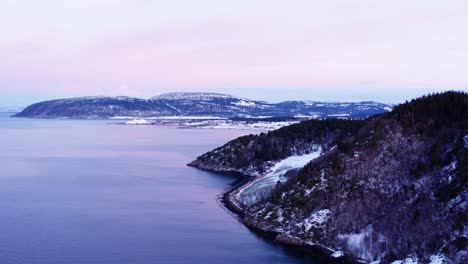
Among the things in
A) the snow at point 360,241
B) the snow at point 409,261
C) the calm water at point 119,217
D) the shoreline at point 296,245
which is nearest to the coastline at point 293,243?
the shoreline at point 296,245

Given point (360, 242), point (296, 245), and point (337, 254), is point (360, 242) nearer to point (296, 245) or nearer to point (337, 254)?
point (337, 254)

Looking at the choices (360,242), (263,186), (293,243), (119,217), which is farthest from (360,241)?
(119,217)

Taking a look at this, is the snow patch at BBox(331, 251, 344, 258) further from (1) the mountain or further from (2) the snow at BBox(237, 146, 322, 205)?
(2) the snow at BBox(237, 146, 322, 205)

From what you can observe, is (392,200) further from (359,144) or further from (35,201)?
(35,201)

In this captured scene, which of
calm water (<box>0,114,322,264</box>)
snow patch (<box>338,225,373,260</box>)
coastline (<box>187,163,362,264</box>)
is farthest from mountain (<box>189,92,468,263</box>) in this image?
calm water (<box>0,114,322,264</box>)

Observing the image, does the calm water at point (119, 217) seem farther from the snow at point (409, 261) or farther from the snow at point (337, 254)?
the snow at point (409, 261)

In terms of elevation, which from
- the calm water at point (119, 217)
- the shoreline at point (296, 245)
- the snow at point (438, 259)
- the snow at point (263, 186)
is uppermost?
the snow at point (263, 186)

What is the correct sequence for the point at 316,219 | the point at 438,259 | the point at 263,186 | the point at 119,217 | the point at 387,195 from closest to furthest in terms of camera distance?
the point at 438,259, the point at 387,195, the point at 316,219, the point at 119,217, the point at 263,186
